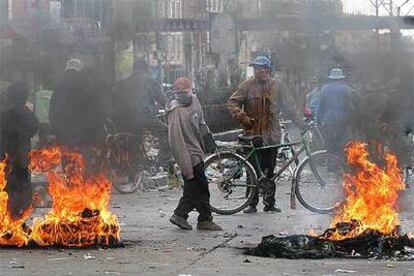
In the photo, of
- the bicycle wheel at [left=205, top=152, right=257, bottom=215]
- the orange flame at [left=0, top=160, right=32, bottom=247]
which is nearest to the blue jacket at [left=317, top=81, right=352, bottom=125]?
the bicycle wheel at [left=205, top=152, right=257, bottom=215]

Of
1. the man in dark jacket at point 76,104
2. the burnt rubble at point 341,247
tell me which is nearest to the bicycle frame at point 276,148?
the man in dark jacket at point 76,104

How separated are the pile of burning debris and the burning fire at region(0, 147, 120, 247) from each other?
1394mm

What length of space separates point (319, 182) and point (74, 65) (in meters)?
3.27

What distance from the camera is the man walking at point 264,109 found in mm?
11844

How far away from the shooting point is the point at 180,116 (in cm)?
1022

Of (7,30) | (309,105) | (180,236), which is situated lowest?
(180,236)

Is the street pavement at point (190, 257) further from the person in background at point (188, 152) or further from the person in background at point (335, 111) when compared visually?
the person in background at point (335, 111)

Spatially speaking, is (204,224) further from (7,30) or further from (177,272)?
(7,30)

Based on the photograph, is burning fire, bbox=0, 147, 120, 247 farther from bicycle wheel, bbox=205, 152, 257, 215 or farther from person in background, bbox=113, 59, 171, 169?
person in background, bbox=113, 59, 171, 169

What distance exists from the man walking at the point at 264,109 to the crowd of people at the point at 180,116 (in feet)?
0.04

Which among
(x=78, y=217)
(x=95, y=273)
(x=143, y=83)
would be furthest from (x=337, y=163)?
(x=95, y=273)

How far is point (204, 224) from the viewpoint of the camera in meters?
10.2

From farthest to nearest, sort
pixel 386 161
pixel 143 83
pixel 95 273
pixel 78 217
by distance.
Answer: pixel 143 83 → pixel 386 161 → pixel 78 217 → pixel 95 273

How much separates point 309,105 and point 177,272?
7.29 metres
